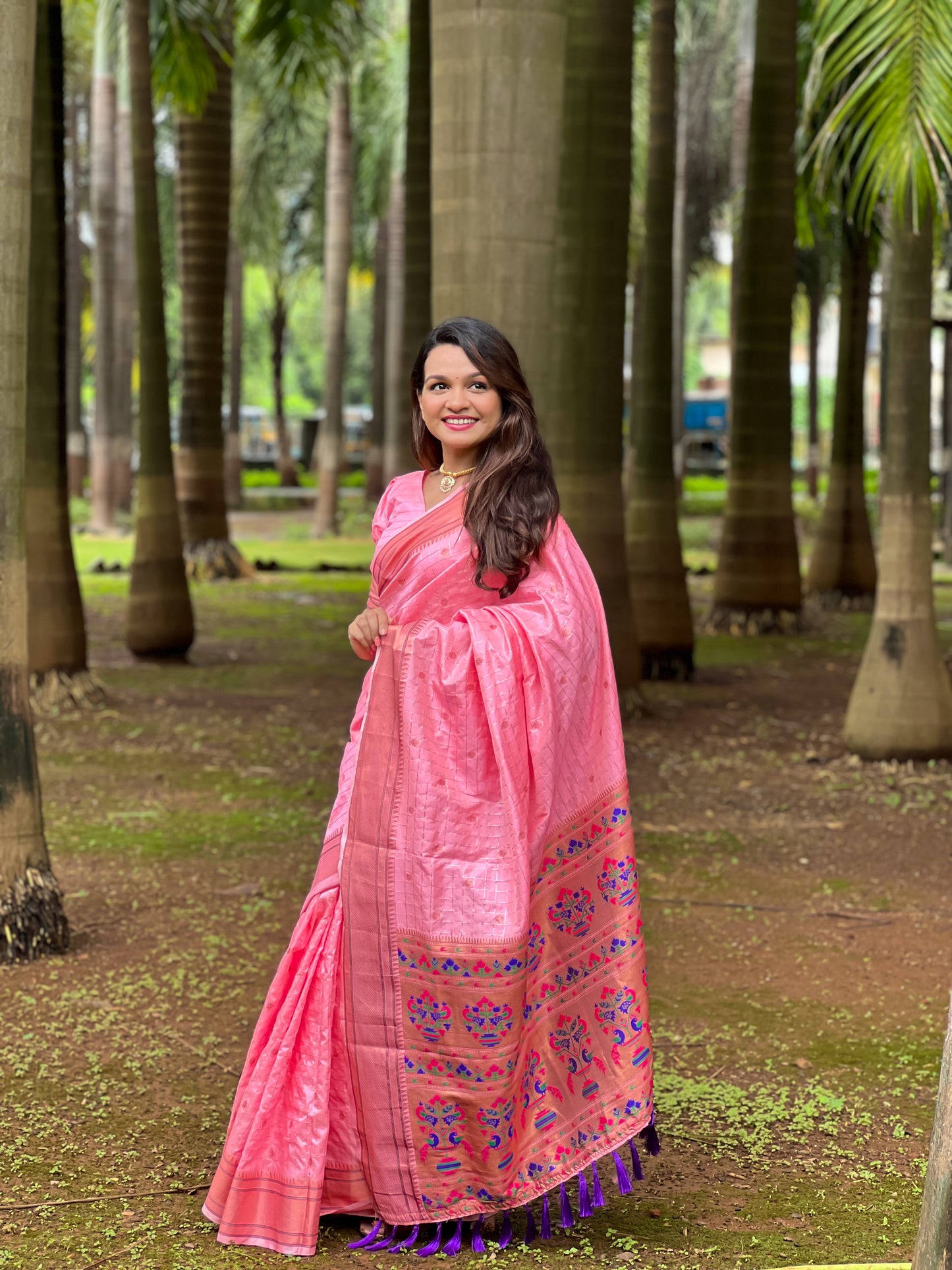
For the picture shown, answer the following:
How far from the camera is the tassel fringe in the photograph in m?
3.24

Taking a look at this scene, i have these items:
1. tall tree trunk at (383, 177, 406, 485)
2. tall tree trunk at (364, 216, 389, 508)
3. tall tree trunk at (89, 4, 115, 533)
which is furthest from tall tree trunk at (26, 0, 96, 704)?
tall tree trunk at (364, 216, 389, 508)

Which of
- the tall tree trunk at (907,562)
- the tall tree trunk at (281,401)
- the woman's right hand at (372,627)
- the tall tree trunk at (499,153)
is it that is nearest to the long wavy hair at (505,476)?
the woman's right hand at (372,627)

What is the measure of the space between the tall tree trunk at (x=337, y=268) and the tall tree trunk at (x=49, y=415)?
40.3 feet

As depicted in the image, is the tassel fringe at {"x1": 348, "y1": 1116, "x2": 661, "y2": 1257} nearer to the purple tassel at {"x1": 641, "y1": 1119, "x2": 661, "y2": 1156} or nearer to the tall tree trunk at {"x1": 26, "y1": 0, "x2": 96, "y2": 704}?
the purple tassel at {"x1": 641, "y1": 1119, "x2": 661, "y2": 1156}

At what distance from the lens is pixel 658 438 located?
11.5 meters

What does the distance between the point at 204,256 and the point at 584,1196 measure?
12044 millimetres

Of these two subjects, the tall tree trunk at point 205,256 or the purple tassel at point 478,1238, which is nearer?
the purple tassel at point 478,1238

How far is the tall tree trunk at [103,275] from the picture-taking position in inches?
856

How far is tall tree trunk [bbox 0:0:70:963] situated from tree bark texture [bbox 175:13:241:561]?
29.5 ft

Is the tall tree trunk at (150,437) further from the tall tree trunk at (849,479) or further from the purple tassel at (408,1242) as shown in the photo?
the purple tassel at (408,1242)

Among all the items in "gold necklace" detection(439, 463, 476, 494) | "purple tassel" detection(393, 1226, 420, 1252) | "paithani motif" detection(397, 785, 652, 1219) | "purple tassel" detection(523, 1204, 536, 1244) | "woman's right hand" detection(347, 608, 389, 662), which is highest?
"gold necklace" detection(439, 463, 476, 494)

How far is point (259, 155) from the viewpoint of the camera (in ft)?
93.0

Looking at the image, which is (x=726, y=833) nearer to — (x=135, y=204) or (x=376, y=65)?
(x=135, y=204)

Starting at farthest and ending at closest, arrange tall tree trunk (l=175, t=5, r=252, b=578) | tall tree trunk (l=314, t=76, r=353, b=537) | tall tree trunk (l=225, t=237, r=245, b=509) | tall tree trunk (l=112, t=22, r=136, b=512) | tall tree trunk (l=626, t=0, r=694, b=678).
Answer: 1. tall tree trunk (l=225, t=237, r=245, b=509)
2. tall tree trunk (l=112, t=22, r=136, b=512)
3. tall tree trunk (l=314, t=76, r=353, b=537)
4. tall tree trunk (l=175, t=5, r=252, b=578)
5. tall tree trunk (l=626, t=0, r=694, b=678)
